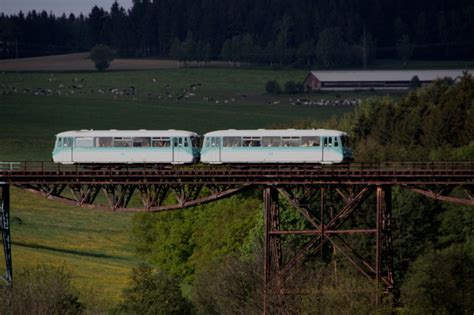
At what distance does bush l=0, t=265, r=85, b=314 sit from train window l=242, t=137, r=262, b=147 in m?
11.6

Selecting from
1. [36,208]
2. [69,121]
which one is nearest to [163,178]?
[36,208]

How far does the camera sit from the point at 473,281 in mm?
78125

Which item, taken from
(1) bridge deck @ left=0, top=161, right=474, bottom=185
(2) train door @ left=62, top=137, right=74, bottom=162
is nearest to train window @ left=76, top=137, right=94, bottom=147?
(2) train door @ left=62, top=137, right=74, bottom=162

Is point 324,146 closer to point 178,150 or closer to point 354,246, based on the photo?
point 178,150

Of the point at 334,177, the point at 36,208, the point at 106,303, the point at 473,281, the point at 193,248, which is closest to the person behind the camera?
the point at 334,177

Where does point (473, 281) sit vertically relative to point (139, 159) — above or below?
below

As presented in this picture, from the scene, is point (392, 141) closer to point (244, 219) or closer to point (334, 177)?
point (244, 219)

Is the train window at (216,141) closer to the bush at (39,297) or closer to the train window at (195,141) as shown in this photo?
the train window at (195,141)

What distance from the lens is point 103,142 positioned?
81.2m

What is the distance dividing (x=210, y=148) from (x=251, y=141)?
2.25 meters

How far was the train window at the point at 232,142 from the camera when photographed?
80875mm

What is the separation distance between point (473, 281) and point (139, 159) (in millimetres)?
17935

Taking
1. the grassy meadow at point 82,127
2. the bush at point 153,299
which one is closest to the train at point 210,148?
the bush at point 153,299

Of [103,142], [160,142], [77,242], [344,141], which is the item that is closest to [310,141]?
[344,141]
